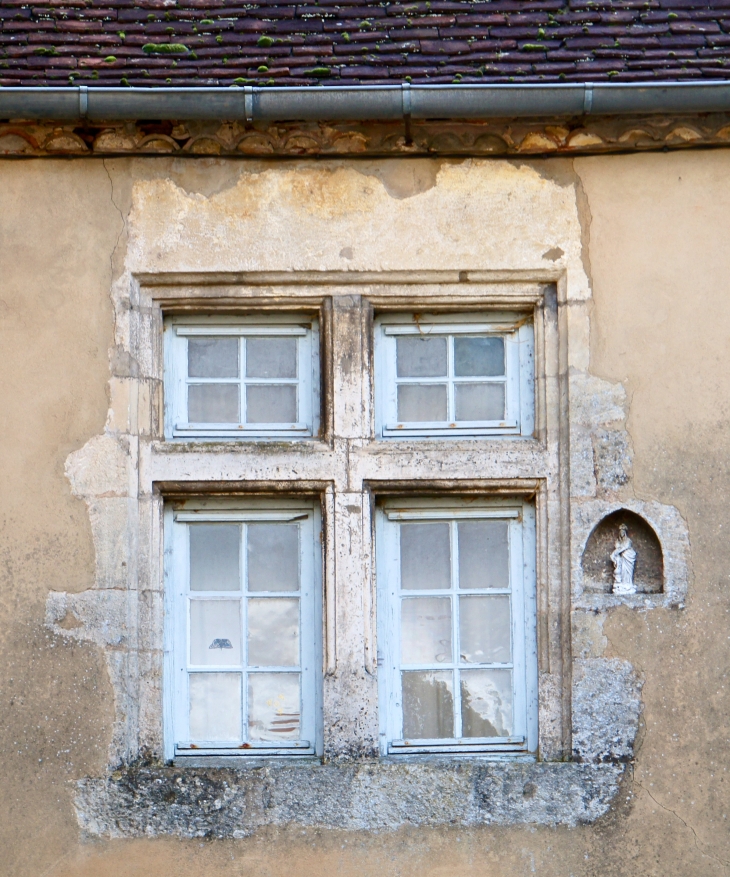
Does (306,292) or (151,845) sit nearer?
(151,845)

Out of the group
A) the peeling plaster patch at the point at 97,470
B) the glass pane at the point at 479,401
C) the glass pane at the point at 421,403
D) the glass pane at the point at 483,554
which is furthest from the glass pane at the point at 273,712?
the glass pane at the point at 479,401

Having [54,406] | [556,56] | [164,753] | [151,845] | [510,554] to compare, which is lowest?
[151,845]

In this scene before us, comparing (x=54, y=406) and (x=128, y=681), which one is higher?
(x=54, y=406)

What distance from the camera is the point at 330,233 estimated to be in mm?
4742

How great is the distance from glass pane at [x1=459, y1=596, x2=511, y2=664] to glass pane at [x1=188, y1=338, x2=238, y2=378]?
1.27m

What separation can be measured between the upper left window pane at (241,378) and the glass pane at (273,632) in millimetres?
652

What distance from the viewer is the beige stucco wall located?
4434 millimetres

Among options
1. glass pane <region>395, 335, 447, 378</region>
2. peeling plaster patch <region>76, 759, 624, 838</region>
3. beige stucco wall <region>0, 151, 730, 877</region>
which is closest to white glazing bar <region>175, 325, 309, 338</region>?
beige stucco wall <region>0, 151, 730, 877</region>

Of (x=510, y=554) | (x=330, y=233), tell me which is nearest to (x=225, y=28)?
(x=330, y=233)

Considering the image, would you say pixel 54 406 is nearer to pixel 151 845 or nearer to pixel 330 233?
pixel 330 233

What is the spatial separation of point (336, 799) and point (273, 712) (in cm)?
44

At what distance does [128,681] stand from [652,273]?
2.45 meters

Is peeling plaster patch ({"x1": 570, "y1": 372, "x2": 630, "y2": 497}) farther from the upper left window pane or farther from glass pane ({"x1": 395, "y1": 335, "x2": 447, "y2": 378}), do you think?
the upper left window pane

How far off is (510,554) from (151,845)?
5.53 feet
